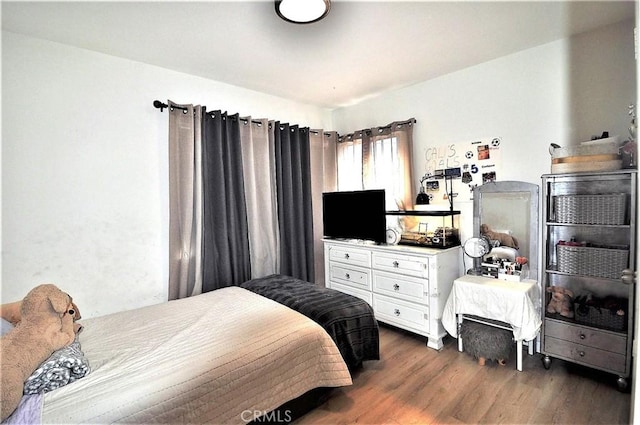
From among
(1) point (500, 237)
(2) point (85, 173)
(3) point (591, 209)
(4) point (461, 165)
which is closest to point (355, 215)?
(4) point (461, 165)

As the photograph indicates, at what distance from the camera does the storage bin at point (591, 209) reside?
208 cm

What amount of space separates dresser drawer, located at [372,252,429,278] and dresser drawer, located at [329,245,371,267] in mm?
104

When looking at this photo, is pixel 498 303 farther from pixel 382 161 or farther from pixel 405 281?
pixel 382 161

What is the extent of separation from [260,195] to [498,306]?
2.42 meters

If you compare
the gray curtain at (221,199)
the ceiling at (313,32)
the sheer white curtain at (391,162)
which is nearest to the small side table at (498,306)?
the sheer white curtain at (391,162)

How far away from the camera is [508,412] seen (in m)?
1.91

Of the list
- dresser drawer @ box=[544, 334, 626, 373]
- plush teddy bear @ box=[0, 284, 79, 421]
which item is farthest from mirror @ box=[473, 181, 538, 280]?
plush teddy bear @ box=[0, 284, 79, 421]

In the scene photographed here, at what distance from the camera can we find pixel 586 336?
217 centimetres

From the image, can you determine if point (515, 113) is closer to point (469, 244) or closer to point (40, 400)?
point (469, 244)

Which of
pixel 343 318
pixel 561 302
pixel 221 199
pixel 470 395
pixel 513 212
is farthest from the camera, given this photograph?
pixel 221 199

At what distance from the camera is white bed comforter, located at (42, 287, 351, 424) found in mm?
1315

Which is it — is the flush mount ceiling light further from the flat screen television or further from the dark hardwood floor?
the dark hardwood floor

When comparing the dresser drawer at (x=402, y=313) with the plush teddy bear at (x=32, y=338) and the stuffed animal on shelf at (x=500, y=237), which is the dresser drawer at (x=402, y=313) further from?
the plush teddy bear at (x=32, y=338)

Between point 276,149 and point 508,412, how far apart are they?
299cm
